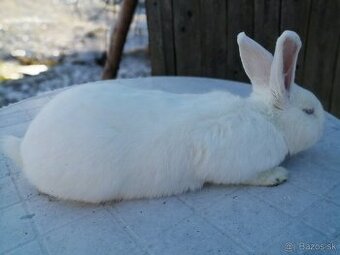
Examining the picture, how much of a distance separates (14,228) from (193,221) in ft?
2.22

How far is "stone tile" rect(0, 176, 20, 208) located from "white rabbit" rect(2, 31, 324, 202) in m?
0.12

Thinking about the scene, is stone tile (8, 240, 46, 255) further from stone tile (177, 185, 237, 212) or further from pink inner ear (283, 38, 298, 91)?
pink inner ear (283, 38, 298, 91)

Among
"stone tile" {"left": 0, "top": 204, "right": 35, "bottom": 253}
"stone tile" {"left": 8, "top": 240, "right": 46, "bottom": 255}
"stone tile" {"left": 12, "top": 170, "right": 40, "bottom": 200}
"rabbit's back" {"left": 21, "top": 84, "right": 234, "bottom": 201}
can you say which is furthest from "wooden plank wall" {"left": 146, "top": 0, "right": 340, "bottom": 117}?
"stone tile" {"left": 8, "top": 240, "right": 46, "bottom": 255}

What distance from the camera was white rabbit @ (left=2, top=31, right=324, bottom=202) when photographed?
1.53 m

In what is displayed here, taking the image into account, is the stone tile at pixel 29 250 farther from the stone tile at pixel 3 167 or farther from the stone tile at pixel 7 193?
the stone tile at pixel 3 167

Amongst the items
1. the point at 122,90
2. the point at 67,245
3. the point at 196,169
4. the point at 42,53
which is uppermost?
the point at 122,90

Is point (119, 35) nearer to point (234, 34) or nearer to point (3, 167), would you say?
point (234, 34)

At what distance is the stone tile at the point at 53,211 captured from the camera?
154 centimetres

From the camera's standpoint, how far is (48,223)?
154cm

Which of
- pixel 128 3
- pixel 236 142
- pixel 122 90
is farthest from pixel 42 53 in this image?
pixel 236 142

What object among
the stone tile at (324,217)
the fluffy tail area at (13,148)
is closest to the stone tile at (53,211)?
the fluffy tail area at (13,148)

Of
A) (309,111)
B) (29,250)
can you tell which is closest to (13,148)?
(29,250)

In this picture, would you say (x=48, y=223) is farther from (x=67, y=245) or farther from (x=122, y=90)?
(x=122, y=90)

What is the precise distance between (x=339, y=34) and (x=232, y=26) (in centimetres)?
77
